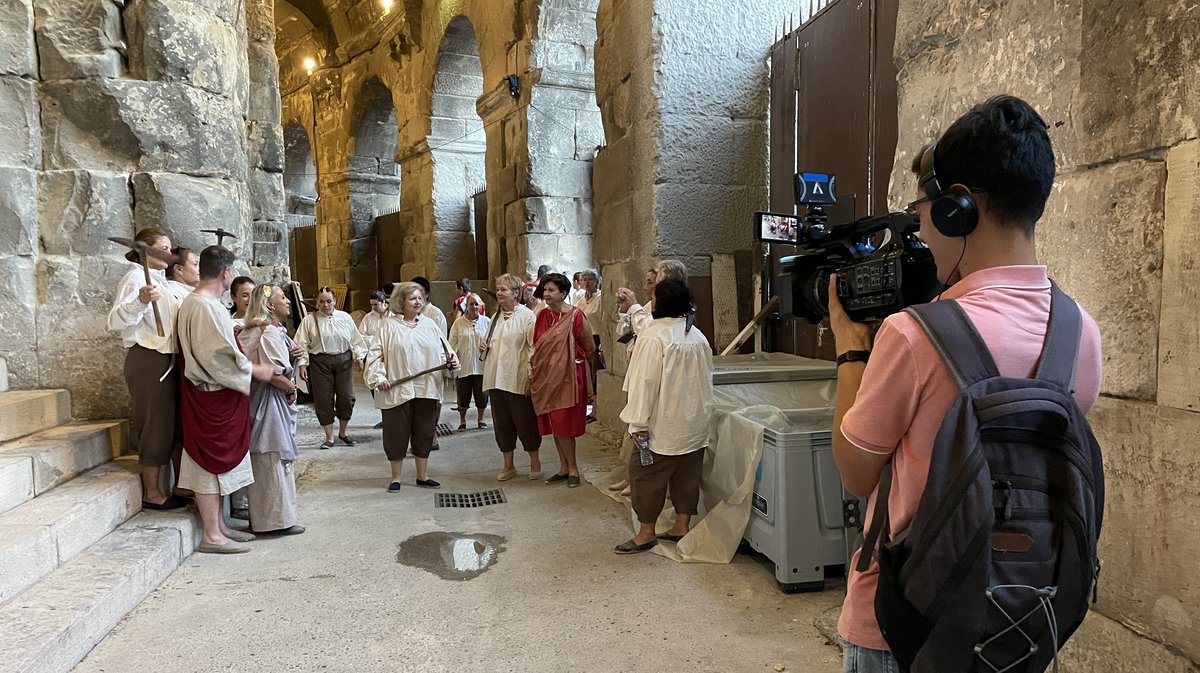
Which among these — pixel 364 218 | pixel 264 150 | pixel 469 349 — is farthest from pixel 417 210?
pixel 469 349

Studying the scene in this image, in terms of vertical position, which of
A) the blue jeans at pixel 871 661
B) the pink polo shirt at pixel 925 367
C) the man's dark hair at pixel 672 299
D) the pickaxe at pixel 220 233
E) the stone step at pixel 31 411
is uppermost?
the pickaxe at pixel 220 233

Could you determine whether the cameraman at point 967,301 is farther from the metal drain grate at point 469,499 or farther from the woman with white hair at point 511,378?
the woman with white hair at point 511,378

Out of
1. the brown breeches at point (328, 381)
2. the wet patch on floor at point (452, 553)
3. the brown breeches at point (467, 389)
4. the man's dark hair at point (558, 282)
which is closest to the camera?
the wet patch on floor at point (452, 553)

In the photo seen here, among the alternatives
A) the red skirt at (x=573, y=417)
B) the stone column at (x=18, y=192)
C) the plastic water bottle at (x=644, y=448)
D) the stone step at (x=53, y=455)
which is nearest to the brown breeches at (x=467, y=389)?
the red skirt at (x=573, y=417)

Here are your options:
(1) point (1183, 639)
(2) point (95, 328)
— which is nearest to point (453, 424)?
(2) point (95, 328)

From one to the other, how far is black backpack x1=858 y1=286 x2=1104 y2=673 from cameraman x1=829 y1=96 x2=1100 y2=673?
0.04m

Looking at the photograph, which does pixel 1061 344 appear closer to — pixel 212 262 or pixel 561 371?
pixel 212 262

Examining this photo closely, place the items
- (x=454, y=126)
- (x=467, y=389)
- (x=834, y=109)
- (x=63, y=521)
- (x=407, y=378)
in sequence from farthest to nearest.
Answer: (x=454, y=126) → (x=467, y=389) → (x=407, y=378) → (x=834, y=109) → (x=63, y=521)

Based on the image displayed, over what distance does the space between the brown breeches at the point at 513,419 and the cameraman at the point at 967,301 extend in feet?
14.2

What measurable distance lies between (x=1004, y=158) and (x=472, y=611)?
2833 mm

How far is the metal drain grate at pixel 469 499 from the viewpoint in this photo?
4824mm

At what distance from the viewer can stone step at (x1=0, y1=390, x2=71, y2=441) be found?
3717mm

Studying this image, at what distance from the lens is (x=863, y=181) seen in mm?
4566

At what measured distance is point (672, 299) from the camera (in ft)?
12.5
